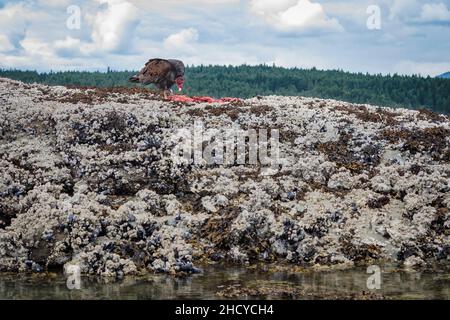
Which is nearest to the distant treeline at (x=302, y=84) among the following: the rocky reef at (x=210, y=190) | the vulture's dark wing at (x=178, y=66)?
the vulture's dark wing at (x=178, y=66)

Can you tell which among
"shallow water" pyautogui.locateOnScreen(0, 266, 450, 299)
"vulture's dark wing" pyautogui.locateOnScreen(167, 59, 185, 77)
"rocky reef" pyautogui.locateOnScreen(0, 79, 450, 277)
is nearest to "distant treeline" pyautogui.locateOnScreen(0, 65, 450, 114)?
"vulture's dark wing" pyautogui.locateOnScreen(167, 59, 185, 77)

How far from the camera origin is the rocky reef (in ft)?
63.5

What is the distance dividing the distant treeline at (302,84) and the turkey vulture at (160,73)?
349 feet

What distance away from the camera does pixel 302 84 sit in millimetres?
172000

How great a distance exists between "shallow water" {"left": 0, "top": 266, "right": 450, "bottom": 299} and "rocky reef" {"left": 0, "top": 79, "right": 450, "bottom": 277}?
2.68 ft

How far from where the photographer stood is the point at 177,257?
18.9 metres

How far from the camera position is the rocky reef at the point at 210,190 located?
1936cm

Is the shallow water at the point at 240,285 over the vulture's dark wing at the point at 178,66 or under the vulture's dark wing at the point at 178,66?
under

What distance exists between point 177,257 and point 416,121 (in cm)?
1614

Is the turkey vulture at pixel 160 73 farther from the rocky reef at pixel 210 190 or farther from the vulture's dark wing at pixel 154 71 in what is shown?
the rocky reef at pixel 210 190

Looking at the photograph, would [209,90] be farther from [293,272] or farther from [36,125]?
[293,272]

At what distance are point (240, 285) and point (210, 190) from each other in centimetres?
681

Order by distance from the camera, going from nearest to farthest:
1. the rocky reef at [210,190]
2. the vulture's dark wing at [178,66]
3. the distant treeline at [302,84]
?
the rocky reef at [210,190] < the vulture's dark wing at [178,66] < the distant treeline at [302,84]

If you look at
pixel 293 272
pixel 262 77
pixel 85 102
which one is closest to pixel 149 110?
pixel 85 102
